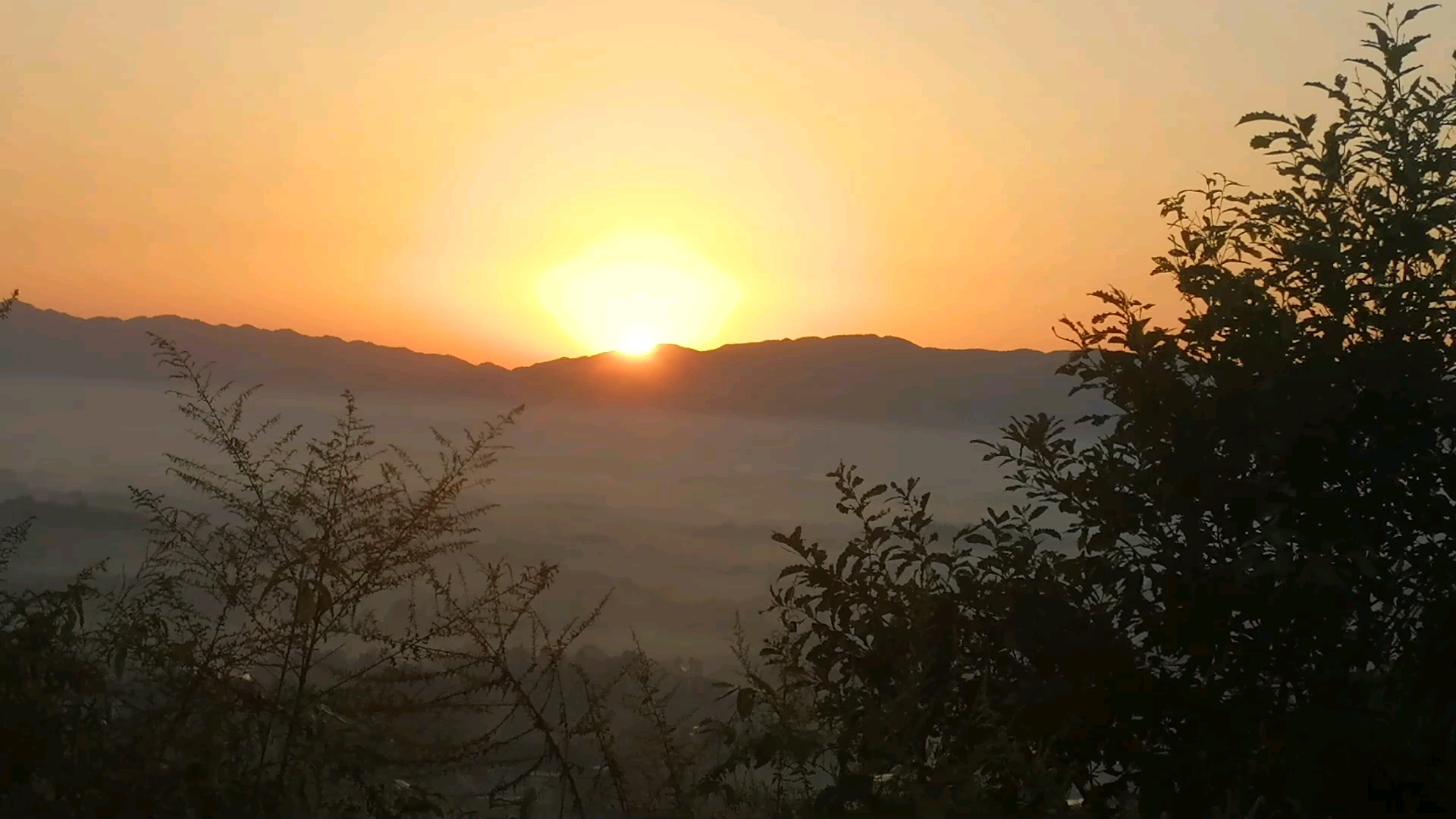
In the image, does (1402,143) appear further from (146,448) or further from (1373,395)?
(146,448)

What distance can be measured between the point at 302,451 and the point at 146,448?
71.8 inches

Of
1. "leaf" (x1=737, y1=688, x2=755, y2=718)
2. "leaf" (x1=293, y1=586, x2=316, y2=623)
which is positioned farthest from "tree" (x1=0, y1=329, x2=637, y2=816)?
"leaf" (x1=737, y1=688, x2=755, y2=718)

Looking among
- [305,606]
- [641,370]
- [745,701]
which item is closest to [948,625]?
[745,701]

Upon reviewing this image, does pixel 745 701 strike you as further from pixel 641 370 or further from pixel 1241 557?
pixel 641 370

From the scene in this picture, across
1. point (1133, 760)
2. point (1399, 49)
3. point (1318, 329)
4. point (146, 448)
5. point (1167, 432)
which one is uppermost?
point (1399, 49)

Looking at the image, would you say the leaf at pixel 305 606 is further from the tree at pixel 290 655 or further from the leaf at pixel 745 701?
the leaf at pixel 745 701

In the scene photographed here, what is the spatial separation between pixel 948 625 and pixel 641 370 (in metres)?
51.5

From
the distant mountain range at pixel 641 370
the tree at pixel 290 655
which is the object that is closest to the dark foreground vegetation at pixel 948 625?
the tree at pixel 290 655

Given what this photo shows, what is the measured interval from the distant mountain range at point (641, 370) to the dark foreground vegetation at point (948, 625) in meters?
13.8

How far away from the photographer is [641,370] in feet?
184

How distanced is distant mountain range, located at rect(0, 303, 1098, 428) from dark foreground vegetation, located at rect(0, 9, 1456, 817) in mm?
13760

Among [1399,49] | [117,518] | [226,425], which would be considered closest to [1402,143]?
[1399,49]

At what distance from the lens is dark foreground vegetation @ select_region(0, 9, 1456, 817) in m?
4.12

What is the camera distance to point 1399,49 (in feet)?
17.8
